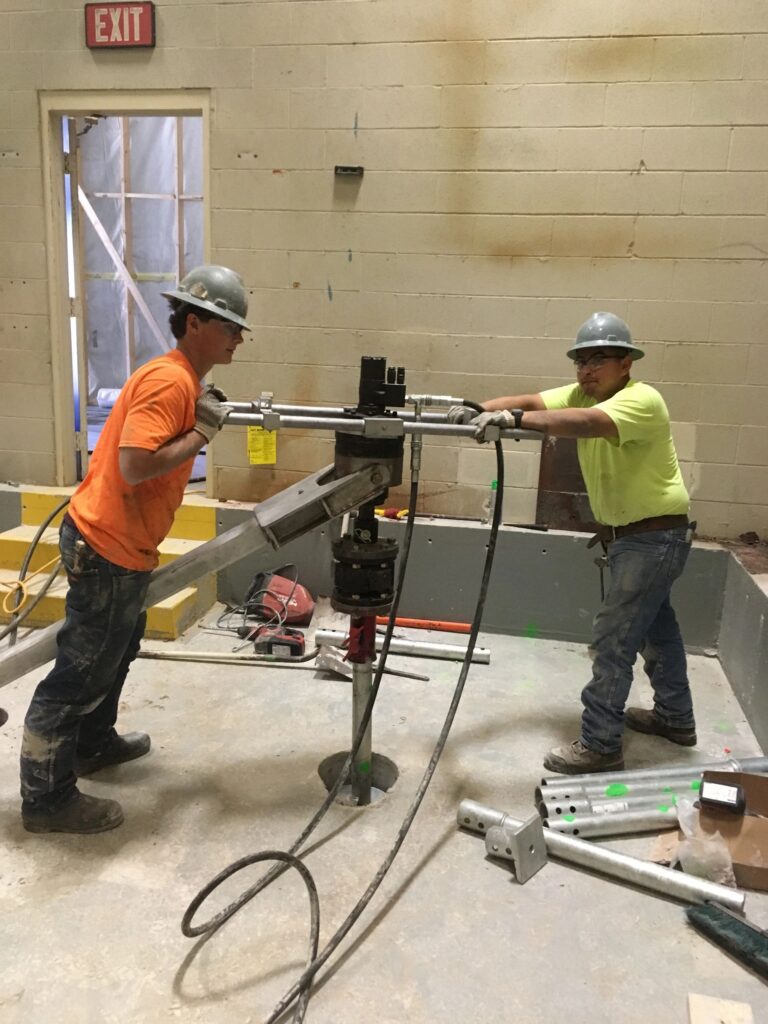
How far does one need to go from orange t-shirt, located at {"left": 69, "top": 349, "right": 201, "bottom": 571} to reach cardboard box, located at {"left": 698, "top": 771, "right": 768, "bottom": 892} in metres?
1.76

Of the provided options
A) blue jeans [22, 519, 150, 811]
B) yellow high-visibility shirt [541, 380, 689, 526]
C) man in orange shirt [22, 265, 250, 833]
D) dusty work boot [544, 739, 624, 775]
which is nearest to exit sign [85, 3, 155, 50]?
man in orange shirt [22, 265, 250, 833]

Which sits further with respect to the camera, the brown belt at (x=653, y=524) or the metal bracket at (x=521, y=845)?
the brown belt at (x=653, y=524)

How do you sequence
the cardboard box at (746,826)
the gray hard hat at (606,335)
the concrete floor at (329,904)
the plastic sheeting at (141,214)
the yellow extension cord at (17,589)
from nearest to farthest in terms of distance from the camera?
the concrete floor at (329,904)
the cardboard box at (746,826)
the gray hard hat at (606,335)
the yellow extension cord at (17,589)
the plastic sheeting at (141,214)

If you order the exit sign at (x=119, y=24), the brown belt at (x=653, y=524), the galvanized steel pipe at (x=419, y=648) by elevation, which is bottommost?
the galvanized steel pipe at (x=419, y=648)

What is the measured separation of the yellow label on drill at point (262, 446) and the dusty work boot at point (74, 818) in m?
2.20

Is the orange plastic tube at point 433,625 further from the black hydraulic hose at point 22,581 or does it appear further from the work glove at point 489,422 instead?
the work glove at point 489,422

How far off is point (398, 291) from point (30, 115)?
2231 millimetres

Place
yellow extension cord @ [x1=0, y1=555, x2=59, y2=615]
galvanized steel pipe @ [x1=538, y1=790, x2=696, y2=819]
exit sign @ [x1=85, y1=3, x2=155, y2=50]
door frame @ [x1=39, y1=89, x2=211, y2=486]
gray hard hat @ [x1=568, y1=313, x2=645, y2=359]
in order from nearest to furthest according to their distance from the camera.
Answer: galvanized steel pipe @ [x1=538, y1=790, x2=696, y2=819] → gray hard hat @ [x1=568, y1=313, x2=645, y2=359] → yellow extension cord @ [x1=0, y1=555, x2=59, y2=615] → exit sign @ [x1=85, y1=3, x2=155, y2=50] → door frame @ [x1=39, y1=89, x2=211, y2=486]

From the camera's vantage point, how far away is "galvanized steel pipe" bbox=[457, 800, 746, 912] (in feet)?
6.32

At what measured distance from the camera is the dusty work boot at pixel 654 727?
2771 mm

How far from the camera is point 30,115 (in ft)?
12.9

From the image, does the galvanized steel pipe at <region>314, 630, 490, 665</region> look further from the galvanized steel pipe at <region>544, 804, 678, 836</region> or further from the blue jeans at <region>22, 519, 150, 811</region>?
the blue jeans at <region>22, 519, 150, 811</region>

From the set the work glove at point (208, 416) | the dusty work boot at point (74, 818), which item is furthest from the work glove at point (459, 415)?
the dusty work boot at point (74, 818)

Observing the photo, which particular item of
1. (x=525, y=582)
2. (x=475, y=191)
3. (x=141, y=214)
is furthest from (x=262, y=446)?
(x=141, y=214)
